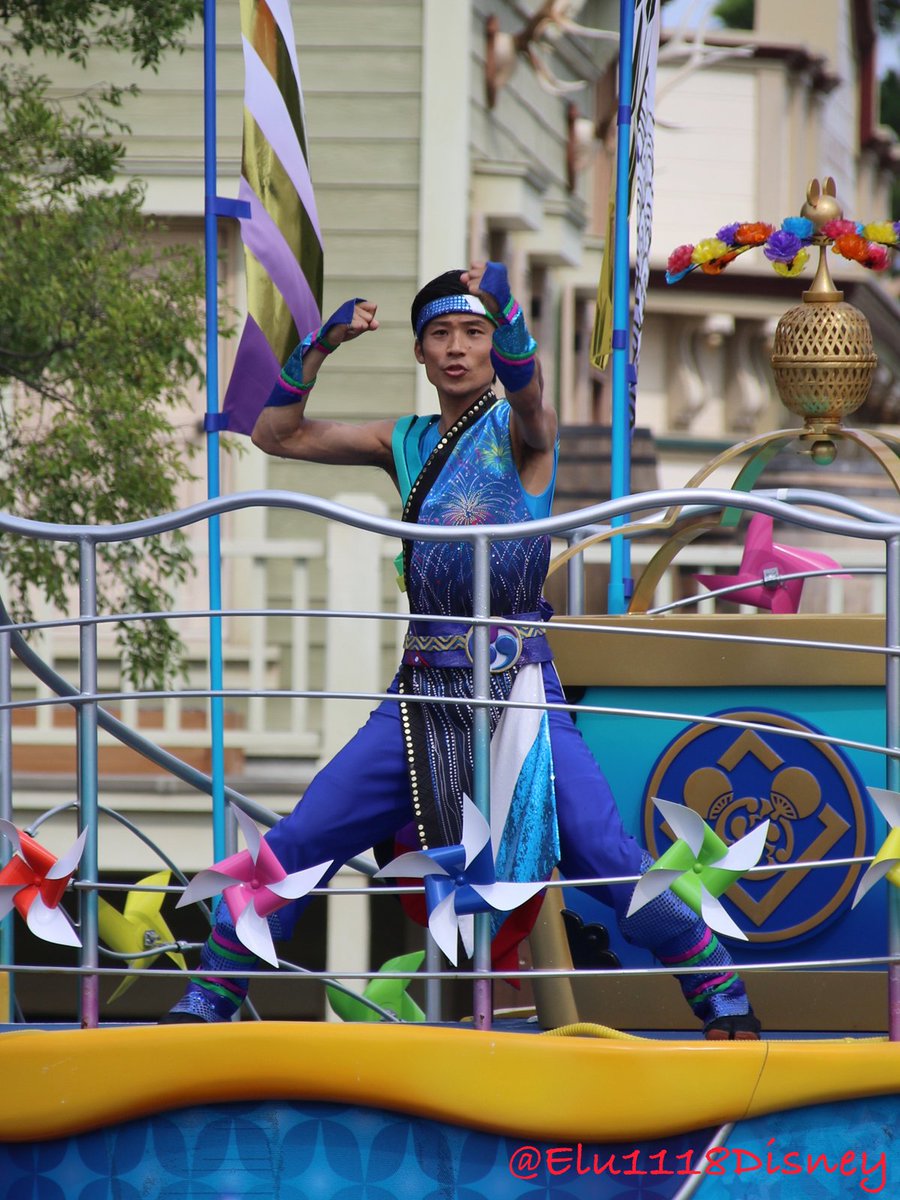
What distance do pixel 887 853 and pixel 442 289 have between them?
1217mm

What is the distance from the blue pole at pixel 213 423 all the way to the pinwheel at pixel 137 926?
0.16 m

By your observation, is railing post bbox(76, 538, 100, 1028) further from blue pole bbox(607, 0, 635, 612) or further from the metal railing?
blue pole bbox(607, 0, 635, 612)

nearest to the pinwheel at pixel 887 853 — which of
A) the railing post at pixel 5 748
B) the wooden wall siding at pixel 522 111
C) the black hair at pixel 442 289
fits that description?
the black hair at pixel 442 289

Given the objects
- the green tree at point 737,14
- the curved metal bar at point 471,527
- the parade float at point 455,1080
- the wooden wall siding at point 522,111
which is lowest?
the parade float at point 455,1080

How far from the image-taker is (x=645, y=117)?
4406 millimetres

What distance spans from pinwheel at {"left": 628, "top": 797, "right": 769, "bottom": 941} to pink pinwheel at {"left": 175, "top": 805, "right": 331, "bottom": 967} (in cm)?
51

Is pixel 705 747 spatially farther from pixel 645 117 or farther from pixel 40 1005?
pixel 40 1005

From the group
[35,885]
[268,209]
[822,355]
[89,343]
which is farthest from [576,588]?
[89,343]

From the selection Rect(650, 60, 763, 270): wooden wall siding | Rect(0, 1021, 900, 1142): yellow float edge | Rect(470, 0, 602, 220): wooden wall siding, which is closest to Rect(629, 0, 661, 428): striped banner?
Rect(0, 1021, 900, 1142): yellow float edge

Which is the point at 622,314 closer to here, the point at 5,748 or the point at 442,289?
the point at 442,289

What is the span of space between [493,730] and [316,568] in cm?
518

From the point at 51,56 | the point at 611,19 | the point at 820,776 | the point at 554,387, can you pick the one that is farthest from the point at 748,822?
the point at 611,19

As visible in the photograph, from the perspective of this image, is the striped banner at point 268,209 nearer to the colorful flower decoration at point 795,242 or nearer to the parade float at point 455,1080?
the colorful flower decoration at point 795,242

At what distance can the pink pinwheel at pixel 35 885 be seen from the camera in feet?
9.37
